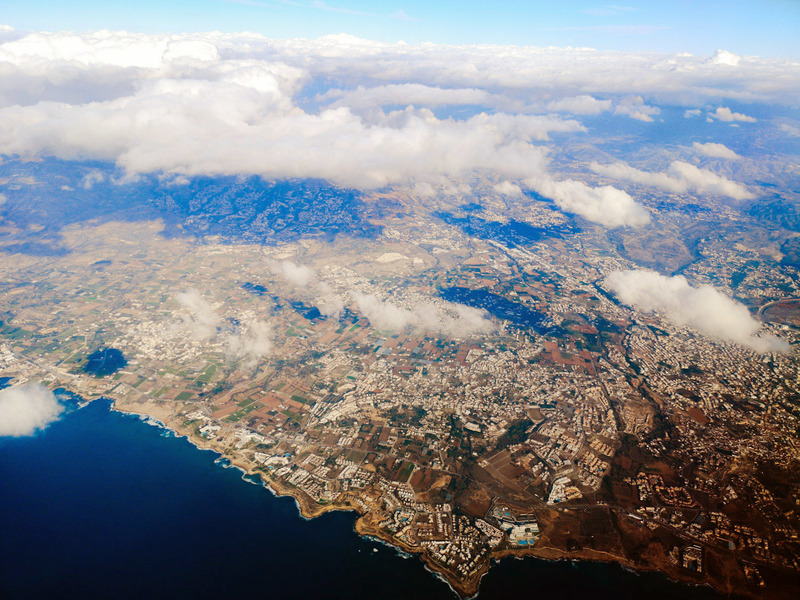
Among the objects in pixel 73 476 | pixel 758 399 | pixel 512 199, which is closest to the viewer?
pixel 73 476

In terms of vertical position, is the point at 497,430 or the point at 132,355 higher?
the point at 497,430

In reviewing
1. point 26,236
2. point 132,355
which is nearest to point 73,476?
point 132,355

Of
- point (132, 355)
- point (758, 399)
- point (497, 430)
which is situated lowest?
point (132, 355)

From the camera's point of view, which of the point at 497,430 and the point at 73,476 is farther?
the point at 497,430

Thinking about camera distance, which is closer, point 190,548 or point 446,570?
point 446,570

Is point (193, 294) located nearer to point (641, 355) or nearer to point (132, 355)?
point (132, 355)

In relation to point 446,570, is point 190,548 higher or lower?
lower

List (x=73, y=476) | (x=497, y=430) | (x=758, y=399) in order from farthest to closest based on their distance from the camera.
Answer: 1. (x=758, y=399)
2. (x=497, y=430)
3. (x=73, y=476)
